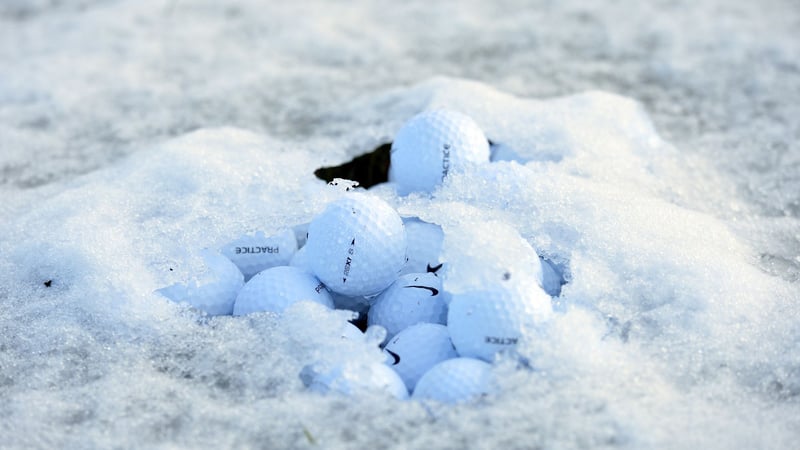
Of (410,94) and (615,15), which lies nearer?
(410,94)

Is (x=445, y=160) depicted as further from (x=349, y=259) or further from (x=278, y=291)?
(x=278, y=291)

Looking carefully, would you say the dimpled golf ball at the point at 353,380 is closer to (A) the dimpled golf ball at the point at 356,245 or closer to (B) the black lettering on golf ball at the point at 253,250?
(A) the dimpled golf ball at the point at 356,245

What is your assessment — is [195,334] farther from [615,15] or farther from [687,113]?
[615,15]

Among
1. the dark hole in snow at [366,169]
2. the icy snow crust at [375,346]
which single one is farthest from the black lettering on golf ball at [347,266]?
the dark hole in snow at [366,169]

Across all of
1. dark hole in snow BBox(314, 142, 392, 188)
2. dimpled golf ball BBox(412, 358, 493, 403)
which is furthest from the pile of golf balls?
dark hole in snow BBox(314, 142, 392, 188)

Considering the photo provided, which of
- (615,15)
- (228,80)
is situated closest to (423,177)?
(228,80)

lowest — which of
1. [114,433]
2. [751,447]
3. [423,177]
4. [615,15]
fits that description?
[114,433]
